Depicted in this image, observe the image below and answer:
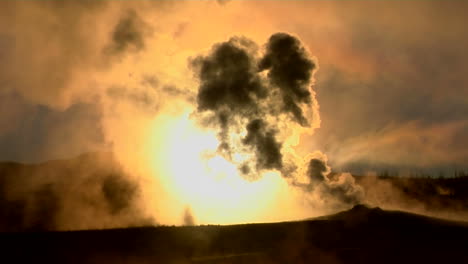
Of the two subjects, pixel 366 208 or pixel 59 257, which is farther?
pixel 366 208

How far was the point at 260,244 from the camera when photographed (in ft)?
83.8

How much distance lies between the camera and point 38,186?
1945 inches

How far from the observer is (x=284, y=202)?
42812mm

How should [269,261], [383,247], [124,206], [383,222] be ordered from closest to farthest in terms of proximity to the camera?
[269,261] < [383,247] < [383,222] < [124,206]

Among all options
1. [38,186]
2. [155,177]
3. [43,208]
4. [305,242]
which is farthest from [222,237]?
[38,186]

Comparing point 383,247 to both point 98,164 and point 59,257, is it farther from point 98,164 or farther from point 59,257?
point 98,164

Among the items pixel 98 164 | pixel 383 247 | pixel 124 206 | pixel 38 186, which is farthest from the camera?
pixel 98 164

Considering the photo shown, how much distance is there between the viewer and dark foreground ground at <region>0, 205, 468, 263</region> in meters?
23.6

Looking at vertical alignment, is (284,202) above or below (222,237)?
above

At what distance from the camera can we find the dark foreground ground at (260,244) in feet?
77.5

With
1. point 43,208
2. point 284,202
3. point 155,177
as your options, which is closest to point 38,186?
point 43,208

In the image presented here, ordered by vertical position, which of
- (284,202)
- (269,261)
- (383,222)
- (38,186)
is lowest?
(269,261)

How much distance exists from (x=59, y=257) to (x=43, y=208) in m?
22.3

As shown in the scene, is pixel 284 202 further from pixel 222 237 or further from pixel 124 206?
pixel 222 237
